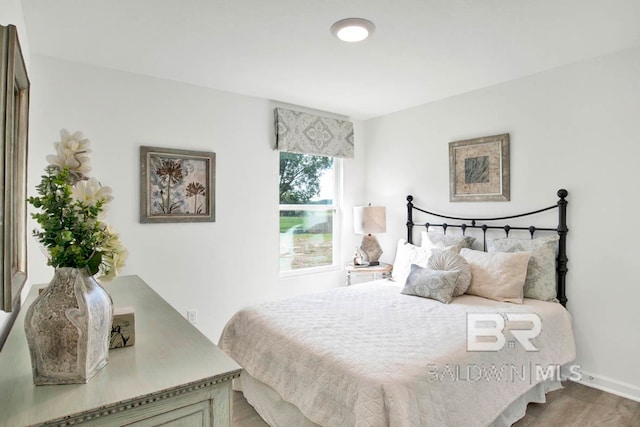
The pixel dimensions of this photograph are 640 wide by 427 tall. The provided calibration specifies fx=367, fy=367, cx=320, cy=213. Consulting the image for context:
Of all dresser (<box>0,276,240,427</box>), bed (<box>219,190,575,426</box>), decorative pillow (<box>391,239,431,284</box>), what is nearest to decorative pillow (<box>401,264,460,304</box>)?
bed (<box>219,190,575,426</box>)

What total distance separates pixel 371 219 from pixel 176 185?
2.00m

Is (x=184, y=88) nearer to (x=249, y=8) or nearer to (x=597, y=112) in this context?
(x=249, y=8)

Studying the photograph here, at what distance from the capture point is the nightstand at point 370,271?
3.90 m

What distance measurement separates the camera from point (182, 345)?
114cm

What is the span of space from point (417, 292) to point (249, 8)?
2285 millimetres

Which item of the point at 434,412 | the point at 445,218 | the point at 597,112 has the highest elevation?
the point at 597,112

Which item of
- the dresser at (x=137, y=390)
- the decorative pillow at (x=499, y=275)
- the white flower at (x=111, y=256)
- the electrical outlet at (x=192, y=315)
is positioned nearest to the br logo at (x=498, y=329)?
the decorative pillow at (x=499, y=275)

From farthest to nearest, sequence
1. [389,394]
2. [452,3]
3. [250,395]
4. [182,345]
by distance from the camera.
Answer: [250,395] < [452,3] < [389,394] < [182,345]

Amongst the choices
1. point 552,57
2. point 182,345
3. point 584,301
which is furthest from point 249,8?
point 584,301

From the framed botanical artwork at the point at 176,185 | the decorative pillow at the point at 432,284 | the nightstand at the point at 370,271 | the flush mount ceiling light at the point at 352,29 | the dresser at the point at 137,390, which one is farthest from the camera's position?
the nightstand at the point at 370,271

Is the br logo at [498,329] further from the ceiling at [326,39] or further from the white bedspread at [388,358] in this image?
the ceiling at [326,39]

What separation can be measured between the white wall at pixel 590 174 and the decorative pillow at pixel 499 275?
0.46m

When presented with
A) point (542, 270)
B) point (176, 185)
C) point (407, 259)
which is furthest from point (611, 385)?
point (176, 185)

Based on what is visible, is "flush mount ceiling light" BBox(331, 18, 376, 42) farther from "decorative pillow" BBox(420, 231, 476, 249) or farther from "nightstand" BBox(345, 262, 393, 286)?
"nightstand" BBox(345, 262, 393, 286)
